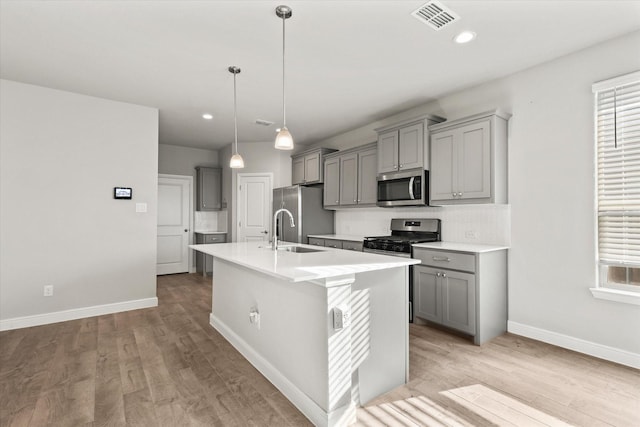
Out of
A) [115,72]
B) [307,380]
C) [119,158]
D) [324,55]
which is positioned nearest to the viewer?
[307,380]

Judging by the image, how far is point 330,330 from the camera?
1.80m

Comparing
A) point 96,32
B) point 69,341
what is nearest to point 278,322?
point 69,341

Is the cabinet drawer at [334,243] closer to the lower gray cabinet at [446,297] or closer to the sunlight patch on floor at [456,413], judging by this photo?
the lower gray cabinet at [446,297]

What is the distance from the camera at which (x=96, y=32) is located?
8.32ft

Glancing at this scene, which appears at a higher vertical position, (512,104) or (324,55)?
(324,55)

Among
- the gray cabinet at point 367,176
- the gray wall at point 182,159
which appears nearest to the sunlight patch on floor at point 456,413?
the gray cabinet at point 367,176

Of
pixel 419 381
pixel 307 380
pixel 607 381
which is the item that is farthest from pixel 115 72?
pixel 607 381

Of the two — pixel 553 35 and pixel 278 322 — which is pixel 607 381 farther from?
pixel 553 35

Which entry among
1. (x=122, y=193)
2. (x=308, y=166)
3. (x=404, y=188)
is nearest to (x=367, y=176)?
(x=404, y=188)

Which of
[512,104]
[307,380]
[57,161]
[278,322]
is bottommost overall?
[307,380]

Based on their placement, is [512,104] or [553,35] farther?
[512,104]

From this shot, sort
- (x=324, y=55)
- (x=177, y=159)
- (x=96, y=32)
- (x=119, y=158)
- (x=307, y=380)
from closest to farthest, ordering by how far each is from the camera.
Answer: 1. (x=307, y=380)
2. (x=96, y=32)
3. (x=324, y=55)
4. (x=119, y=158)
5. (x=177, y=159)

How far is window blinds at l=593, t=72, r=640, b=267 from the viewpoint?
253cm

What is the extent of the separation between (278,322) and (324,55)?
7.55ft
